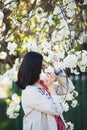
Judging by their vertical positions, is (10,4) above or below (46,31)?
above

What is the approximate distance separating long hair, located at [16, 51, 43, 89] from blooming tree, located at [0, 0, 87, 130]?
8.9 inches

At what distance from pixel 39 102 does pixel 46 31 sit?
1.54m

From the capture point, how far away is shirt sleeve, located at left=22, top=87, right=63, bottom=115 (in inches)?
177

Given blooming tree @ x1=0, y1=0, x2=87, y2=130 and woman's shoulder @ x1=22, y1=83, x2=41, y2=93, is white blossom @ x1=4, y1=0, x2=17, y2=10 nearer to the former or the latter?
blooming tree @ x1=0, y1=0, x2=87, y2=130

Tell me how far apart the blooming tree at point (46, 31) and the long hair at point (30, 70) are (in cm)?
23

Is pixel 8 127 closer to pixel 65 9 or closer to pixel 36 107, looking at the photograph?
pixel 65 9

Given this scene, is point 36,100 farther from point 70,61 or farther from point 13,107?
point 13,107

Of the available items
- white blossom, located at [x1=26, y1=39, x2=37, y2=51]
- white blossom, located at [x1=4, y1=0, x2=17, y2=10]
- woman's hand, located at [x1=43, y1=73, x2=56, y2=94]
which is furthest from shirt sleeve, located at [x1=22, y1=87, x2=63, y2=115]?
white blossom, located at [x1=4, y1=0, x2=17, y2=10]

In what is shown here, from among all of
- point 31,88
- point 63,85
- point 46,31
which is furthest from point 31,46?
point 31,88

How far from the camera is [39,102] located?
4516mm

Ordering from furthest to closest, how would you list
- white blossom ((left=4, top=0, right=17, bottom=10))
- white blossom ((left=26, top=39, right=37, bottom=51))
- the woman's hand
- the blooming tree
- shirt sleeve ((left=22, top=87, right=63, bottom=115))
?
white blossom ((left=4, top=0, right=17, bottom=10)) < white blossom ((left=26, top=39, right=37, bottom=51)) < the blooming tree < the woman's hand < shirt sleeve ((left=22, top=87, right=63, bottom=115))

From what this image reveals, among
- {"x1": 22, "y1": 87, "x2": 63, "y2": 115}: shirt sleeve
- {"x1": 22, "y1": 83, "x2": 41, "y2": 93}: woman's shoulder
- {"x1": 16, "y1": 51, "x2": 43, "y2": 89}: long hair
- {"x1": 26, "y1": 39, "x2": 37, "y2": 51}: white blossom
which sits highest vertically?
{"x1": 26, "y1": 39, "x2": 37, "y2": 51}: white blossom

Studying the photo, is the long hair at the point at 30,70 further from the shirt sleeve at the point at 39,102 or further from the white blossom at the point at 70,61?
the white blossom at the point at 70,61

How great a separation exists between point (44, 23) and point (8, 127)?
10.1ft
